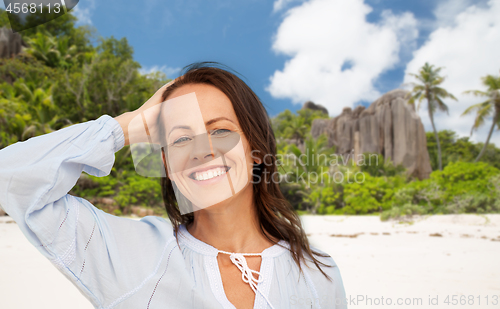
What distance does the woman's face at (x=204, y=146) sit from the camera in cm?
118

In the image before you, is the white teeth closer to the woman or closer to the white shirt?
the woman

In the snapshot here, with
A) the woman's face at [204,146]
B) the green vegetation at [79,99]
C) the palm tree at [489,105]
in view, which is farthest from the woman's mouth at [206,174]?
the palm tree at [489,105]

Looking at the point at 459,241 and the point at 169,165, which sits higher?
the point at 169,165

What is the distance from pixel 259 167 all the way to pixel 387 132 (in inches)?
865

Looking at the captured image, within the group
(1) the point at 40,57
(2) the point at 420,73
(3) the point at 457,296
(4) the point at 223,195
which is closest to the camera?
(4) the point at 223,195

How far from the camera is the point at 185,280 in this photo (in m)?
1.11

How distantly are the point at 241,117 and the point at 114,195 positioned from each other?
10914 mm

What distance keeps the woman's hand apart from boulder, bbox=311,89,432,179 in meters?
20.2

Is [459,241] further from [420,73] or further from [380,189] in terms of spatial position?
[420,73]

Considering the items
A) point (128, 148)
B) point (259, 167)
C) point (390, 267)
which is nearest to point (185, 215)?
point (259, 167)

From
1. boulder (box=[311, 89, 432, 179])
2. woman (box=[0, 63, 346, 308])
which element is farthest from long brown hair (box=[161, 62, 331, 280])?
boulder (box=[311, 89, 432, 179])

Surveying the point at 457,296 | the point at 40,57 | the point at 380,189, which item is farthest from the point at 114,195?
the point at 40,57

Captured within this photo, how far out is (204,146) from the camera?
1.18 meters

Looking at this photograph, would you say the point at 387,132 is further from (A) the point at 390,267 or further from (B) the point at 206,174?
(B) the point at 206,174
